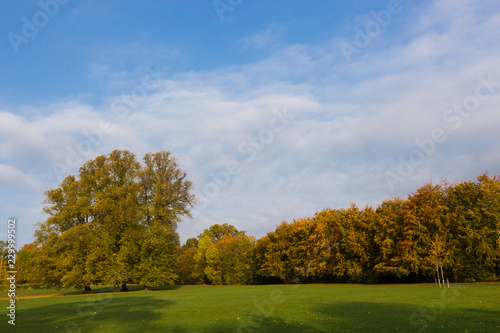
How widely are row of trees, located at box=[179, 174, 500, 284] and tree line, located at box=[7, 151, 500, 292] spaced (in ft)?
0.47

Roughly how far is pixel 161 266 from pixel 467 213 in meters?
39.2

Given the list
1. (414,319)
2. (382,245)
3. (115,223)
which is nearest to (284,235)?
(382,245)

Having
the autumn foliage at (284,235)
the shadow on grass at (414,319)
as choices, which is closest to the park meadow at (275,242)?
the autumn foliage at (284,235)

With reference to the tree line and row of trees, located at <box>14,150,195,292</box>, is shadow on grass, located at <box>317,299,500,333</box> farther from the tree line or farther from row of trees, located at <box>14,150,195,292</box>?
row of trees, located at <box>14,150,195,292</box>

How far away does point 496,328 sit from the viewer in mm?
12367

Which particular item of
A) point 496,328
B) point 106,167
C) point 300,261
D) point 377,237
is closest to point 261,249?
point 300,261

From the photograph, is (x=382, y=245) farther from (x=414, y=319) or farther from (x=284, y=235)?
(x=414, y=319)

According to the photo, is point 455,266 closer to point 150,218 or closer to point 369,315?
point 369,315

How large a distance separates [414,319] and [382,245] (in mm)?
32218

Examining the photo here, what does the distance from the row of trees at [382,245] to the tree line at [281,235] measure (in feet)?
0.47

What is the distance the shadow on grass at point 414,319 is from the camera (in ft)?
42.8

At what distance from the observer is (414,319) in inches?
596

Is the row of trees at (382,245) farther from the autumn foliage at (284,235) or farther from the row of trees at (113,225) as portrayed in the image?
the row of trees at (113,225)

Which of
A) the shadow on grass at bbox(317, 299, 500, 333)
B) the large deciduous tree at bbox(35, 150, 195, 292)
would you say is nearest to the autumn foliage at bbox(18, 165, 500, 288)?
the large deciduous tree at bbox(35, 150, 195, 292)
